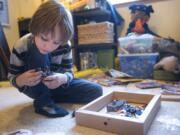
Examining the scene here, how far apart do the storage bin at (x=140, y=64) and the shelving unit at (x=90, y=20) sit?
12.8 inches

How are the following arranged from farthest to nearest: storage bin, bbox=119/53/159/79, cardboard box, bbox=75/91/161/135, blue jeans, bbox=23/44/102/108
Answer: storage bin, bbox=119/53/159/79
blue jeans, bbox=23/44/102/108
cardboard box, bbox=75/91/161/135

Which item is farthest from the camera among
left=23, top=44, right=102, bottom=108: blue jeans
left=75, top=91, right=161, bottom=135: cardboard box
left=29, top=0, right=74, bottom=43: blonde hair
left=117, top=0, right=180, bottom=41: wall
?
left=117, top=0, right=180, bottom=41: wall

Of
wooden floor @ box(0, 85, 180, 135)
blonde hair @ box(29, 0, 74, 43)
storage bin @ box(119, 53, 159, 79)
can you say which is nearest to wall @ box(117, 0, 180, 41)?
storage bin @ box(119, 53, 159, 79)

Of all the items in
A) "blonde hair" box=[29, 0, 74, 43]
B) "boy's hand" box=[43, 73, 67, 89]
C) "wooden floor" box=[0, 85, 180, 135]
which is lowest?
"wooden floor" box=[0, 85, 180, 135]

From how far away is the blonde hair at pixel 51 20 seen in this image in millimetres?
812

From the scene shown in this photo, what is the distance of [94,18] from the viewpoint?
234 centimetres

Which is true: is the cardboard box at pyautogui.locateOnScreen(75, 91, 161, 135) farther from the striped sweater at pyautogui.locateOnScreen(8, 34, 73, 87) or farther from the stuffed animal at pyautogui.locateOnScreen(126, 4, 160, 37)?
the stuffed animal at pyautogui.locateOnScreen(126, 4, 160, 37)

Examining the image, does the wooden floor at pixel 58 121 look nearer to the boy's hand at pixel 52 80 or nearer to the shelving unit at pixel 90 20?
the boy's hand at pixel 52 80

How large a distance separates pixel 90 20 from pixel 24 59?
147 centimetres

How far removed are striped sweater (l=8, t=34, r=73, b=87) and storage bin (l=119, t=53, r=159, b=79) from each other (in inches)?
33.7

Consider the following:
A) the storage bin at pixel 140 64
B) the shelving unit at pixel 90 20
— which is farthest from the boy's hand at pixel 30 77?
the shelving unit at pixel 90 20

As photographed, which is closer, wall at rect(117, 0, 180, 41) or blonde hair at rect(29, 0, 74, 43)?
blonde hair at rect(29, 0, 74, 43)

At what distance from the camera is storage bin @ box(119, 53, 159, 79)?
1796 mm

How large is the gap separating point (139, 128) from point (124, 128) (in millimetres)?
51
